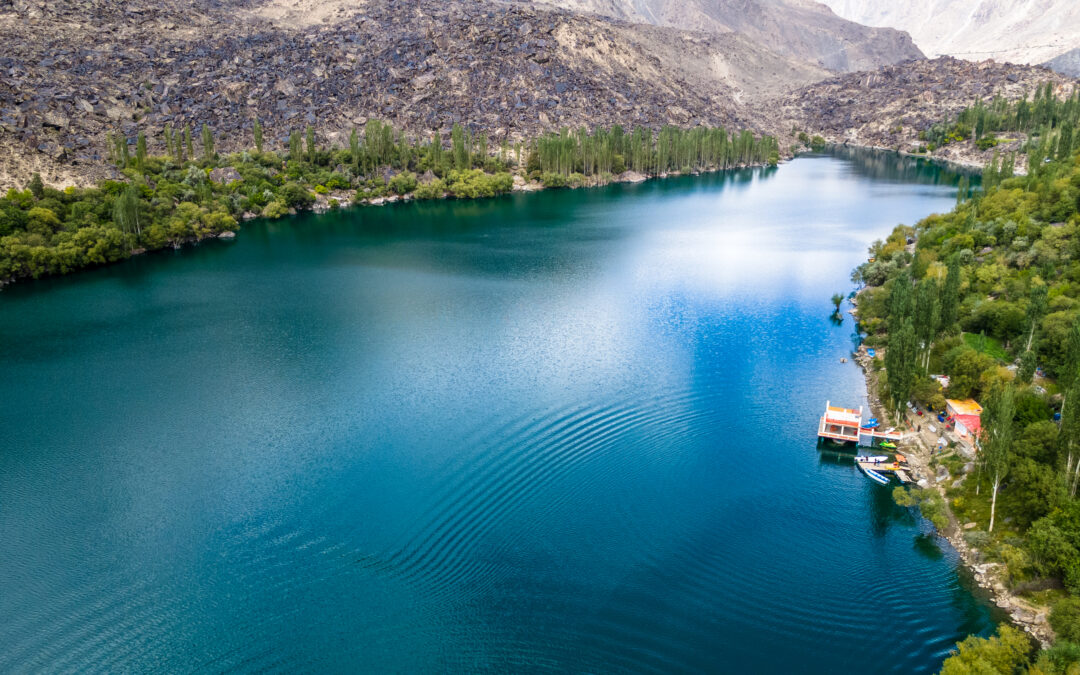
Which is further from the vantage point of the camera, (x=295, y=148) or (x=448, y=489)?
(x=295, y=148)

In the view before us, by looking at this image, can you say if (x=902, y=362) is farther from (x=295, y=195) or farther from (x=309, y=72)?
(x=309, y=72)

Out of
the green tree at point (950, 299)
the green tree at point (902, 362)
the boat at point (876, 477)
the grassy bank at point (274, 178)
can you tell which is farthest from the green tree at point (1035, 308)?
the grassy bank at point (274, 178)

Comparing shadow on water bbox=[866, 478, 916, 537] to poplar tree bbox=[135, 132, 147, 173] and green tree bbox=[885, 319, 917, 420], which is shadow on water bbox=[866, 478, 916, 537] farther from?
poplar tree bbox=[135, 132, 147, 173]

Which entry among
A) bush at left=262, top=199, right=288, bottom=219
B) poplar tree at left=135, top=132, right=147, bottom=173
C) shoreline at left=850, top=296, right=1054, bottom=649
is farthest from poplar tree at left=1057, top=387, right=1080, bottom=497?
poplar tree at left=135, top=132, right=147, bottom=173

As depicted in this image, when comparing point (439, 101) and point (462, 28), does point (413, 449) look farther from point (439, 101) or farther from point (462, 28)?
point (462, 28)

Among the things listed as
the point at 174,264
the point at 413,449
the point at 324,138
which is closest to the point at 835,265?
the point at 413,449

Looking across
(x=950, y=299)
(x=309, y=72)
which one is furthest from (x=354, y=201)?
(x=950, y=299)
